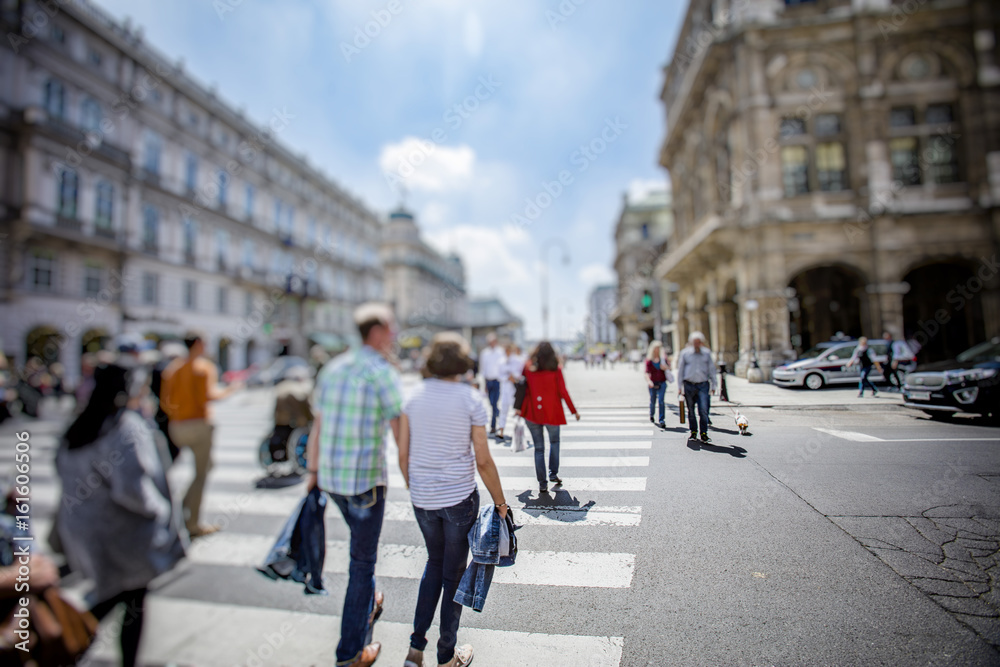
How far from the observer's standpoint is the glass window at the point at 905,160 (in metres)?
10.9

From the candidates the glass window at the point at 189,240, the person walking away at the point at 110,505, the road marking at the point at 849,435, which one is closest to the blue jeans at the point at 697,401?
the road marking at the point at 849,435

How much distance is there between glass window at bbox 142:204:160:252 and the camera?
309 centimetres

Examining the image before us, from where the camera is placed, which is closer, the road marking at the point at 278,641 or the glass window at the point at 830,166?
the road marking at the point at 278,641

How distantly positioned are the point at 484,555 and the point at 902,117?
1601 cm

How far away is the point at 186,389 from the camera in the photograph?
1979 millimetres

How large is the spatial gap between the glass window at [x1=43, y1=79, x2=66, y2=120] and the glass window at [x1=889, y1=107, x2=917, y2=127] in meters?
16.5

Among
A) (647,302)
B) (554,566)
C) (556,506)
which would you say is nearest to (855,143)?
(647,302)

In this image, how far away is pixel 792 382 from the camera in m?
3.03

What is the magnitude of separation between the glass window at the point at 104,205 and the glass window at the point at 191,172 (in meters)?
0.50

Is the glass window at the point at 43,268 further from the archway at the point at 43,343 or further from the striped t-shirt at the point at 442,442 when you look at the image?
the striped t-shirt at the point at 442,442

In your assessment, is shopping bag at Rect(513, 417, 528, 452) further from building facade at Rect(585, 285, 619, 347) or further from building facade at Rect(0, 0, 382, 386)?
building facade at Rect(0, 0, 382, 386)

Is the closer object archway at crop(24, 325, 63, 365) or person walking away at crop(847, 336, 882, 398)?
archway at crop(24, 325, 63, 365)

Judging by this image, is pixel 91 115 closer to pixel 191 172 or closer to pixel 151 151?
pixel 151 151

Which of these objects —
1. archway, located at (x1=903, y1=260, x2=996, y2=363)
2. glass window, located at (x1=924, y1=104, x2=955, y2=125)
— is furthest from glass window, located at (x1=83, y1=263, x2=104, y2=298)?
glass window, located at (x1=924, y1=104, x2=955, y2=125)
